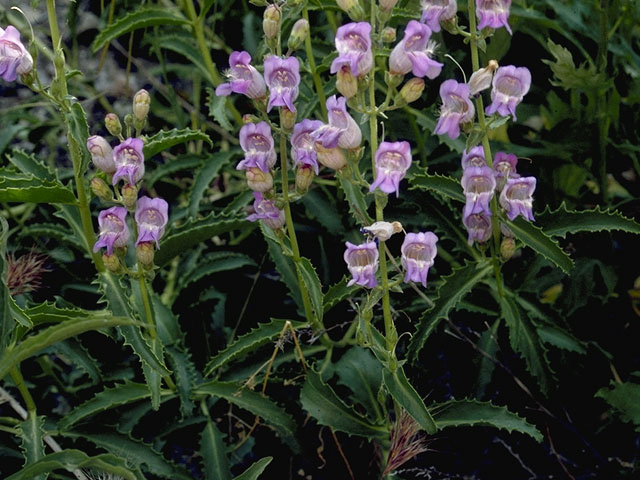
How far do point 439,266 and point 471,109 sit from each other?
31.3 inches

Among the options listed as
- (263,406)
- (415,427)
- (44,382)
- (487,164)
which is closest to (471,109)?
(487,164)

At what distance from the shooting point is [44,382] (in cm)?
231

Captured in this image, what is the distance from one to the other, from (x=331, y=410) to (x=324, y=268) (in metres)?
0.50

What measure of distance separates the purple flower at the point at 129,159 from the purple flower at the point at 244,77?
0.67 ft

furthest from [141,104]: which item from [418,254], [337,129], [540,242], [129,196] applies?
[540,242]

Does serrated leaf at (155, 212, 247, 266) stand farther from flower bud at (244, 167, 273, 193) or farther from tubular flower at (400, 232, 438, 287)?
tubular flower at (400, 232, 438, 287)

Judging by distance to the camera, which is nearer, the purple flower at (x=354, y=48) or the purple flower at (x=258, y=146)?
the purple flower at (x=354, y=48)

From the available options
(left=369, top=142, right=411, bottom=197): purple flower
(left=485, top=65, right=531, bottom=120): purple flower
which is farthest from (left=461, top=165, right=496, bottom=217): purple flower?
(left=369, top=142, right=411, bottom=197): purple flower

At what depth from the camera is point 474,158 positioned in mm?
1794

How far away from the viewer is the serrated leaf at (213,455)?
1983 mm

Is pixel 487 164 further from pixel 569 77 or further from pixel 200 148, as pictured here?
pixel 200 148

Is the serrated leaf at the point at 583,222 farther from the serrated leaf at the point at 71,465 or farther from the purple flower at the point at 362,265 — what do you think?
the serrated leaf at the point at 71,465

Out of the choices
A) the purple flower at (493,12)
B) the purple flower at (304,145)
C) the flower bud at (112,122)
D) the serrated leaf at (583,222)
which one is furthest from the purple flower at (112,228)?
the serrated leaf at (583,222)

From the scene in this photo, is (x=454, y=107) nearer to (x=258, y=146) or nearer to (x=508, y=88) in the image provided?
(x=508, y=88)
